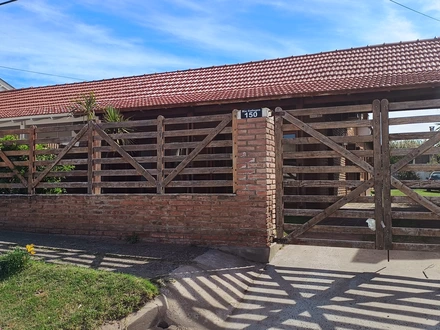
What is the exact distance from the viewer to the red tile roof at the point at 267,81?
386 inches

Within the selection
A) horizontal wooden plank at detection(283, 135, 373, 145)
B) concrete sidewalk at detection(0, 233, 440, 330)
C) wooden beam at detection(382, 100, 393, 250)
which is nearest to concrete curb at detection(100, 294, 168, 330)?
concrete sidewalk at detection(0, 233, 440, 330)

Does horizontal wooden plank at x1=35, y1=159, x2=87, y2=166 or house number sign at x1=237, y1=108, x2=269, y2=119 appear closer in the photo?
house number sign at x1=237, y1=108, x2=269, y2=119

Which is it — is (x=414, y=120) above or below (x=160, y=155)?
above

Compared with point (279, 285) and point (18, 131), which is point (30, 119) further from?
point (279, 285)

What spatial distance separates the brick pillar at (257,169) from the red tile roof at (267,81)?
4.36 m

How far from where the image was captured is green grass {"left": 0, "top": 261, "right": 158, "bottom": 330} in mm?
3516

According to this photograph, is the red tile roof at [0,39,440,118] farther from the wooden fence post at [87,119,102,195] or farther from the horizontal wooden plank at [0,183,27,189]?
the horizontal wooden plank at [0,183,27,189]

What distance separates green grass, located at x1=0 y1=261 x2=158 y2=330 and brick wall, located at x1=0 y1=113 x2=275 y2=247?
180 cm

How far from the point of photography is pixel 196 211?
6.03 meters

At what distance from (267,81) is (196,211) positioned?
6704 millimetres

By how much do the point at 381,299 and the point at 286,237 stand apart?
1.78 meters

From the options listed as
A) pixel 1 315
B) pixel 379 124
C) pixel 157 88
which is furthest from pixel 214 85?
pixel 1 315

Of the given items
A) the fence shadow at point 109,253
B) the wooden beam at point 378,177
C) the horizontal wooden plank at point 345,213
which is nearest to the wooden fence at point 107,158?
the fence shadow at point 109,253

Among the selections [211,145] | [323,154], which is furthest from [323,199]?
[211,145]
